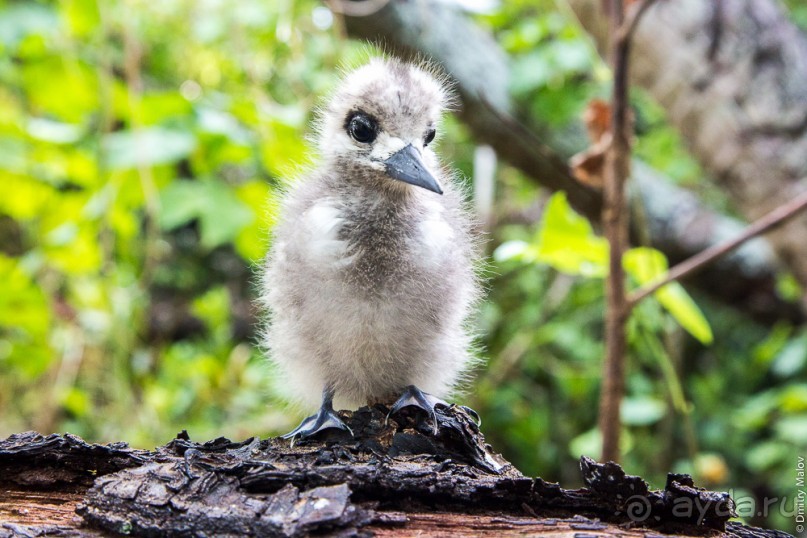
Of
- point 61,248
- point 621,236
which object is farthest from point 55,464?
point 61,248

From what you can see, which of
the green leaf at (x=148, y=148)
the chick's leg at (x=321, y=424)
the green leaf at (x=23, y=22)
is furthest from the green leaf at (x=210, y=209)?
the chick's leg at (x=321, y=424)

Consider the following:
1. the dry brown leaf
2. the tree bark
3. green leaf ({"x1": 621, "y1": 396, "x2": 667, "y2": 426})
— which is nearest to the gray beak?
the dry brown leaf

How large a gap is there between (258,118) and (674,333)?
2.28 metres

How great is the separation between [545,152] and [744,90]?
69 centimetres

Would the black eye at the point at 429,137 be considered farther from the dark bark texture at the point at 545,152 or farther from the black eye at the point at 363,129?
the dark bark texture at the point at 545,152

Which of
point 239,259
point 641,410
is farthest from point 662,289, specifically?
point 239,259

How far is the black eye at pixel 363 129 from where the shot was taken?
1.41 m

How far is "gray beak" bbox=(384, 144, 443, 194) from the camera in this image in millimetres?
1310

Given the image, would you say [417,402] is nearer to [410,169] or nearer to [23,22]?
[410,169]

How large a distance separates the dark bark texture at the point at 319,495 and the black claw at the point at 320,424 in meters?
0.05

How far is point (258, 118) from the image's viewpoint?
222cm

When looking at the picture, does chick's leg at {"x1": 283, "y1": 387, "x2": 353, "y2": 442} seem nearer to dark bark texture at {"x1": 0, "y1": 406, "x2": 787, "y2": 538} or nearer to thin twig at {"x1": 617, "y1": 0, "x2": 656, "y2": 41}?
dark bark texture at {"x1": 0, "y1": 406, "x2": 787, "y2": 538}

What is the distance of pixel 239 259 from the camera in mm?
4691

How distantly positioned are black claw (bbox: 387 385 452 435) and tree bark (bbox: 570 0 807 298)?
5.40 feet
